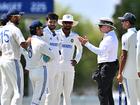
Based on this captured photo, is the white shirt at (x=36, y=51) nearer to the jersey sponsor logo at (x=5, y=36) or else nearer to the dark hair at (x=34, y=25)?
the dark hair at (x=34, y=25)

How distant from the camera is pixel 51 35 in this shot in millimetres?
16156

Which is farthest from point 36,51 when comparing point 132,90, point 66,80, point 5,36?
point 132,90

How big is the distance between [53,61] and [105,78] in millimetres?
1311

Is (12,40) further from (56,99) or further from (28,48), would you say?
(56,99)

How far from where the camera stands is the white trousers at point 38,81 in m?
15.1

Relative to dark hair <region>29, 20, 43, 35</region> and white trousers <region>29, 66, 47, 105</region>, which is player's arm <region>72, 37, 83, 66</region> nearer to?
white trousers <region>29, 66, 47, 105</region>

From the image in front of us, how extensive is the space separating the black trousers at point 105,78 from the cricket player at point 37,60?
1170mm

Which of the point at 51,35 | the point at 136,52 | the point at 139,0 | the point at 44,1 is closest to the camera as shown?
the point at 136,52

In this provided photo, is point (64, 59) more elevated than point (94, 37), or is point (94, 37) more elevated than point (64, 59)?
point (64, 59)

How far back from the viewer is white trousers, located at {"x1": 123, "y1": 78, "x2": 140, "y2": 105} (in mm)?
14930

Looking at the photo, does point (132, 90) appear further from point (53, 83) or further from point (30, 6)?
point (30, 6)

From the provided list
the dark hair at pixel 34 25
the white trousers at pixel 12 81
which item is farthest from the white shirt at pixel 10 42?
the dark hair at pixel 34 25

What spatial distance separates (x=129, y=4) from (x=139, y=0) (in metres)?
1.67

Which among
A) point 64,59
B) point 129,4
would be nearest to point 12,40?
point 64,59
